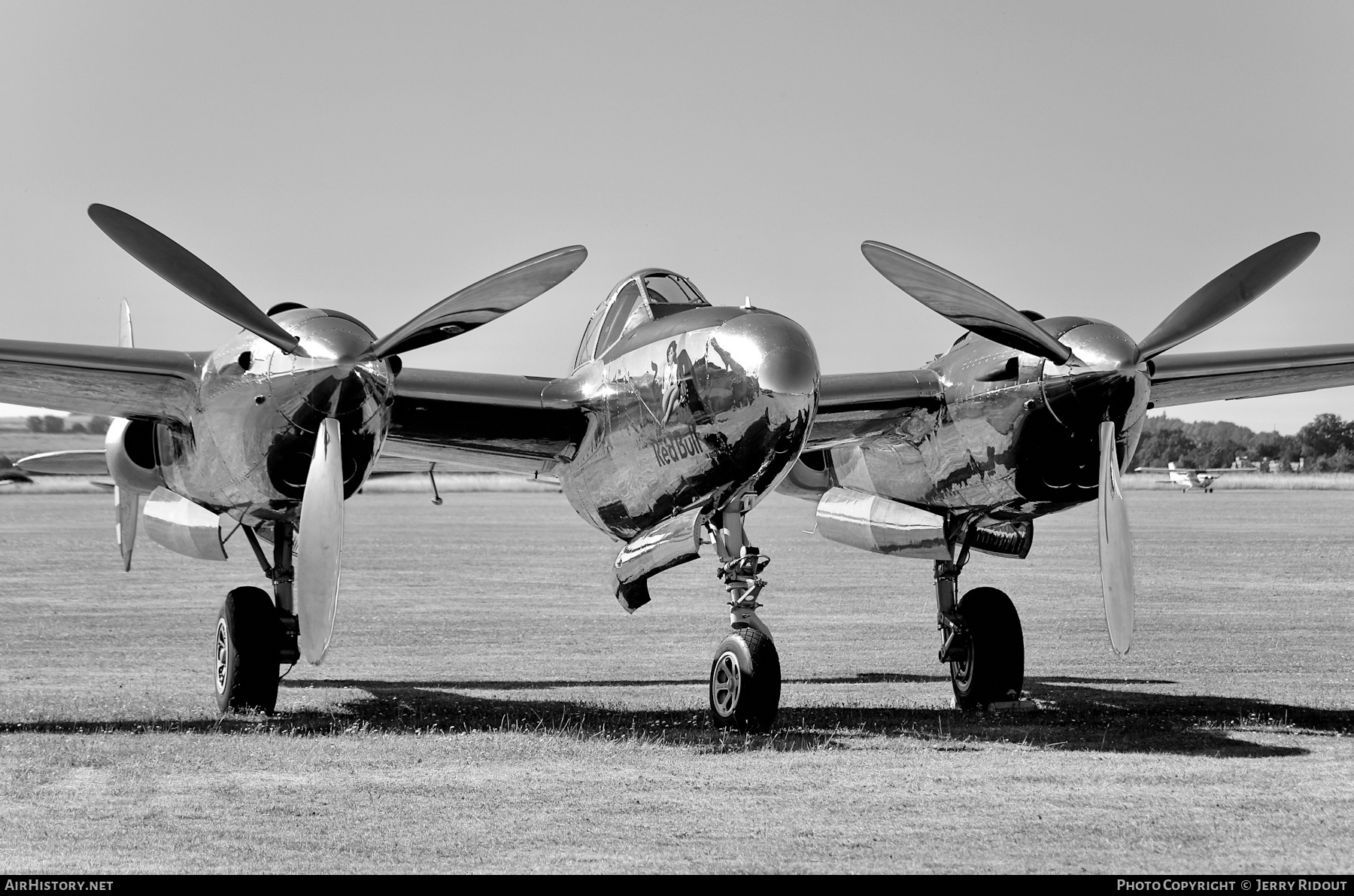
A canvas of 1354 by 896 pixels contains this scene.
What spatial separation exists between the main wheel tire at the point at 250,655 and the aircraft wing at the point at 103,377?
1.86 m

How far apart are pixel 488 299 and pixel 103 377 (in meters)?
3.25

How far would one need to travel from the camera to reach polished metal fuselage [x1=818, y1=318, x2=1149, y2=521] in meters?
10.7

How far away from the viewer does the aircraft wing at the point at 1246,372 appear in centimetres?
1237

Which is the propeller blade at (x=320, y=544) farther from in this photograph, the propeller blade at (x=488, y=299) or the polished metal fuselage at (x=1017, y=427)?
the polished metal fuselage at (x=1017, y=427)

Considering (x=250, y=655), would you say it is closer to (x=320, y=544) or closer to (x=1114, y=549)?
(x=320, y=544)

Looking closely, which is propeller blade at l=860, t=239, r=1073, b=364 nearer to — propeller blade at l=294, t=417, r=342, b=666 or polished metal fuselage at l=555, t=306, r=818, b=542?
polished metal fuselage at l=555, t=306, r=818, b=542

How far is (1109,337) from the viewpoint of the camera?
10711mm

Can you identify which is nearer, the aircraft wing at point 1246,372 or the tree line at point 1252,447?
the aircraft wing at point 1246,372

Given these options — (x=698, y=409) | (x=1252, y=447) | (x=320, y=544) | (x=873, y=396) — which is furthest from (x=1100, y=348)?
(x=1252, y=447)

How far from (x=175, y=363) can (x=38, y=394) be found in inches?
62.2

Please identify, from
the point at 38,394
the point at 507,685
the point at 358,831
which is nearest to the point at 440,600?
the point at 507,685

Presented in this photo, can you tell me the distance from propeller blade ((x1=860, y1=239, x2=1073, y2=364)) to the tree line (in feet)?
355

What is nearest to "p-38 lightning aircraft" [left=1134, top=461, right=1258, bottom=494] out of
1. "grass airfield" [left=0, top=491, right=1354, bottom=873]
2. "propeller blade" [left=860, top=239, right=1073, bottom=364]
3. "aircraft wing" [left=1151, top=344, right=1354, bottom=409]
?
"grass airfield" [left=0, top=491, right=1354, bottom=873]

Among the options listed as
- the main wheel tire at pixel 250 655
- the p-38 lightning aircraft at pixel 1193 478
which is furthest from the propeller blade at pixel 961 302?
the p-38 lightning aircraft at pixel 1193 478
